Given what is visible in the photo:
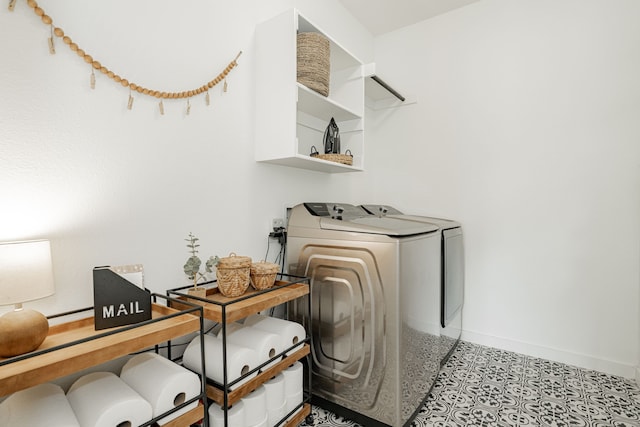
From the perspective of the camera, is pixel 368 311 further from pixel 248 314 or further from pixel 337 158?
pixel 337 158

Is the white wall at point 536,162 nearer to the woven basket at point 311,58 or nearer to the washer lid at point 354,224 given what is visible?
the washer lid at point 354,224

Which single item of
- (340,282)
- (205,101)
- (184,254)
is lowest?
(340,282)

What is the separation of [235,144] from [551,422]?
220cm

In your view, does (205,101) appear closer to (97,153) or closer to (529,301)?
(97,153)

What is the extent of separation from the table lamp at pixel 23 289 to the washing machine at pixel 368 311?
114 cm

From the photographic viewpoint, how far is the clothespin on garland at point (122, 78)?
3.56 feet

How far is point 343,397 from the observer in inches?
66.8

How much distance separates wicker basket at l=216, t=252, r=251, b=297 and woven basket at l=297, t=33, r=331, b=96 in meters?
1.07

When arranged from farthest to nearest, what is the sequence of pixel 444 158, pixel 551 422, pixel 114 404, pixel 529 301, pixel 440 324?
pixel 444 158
pixel 529 301
pixel 440 324
pixel 551 422
pixel 114 404

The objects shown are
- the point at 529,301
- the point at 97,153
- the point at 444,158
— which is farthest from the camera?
the point at 444,158

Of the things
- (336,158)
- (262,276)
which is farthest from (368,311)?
(336,158)

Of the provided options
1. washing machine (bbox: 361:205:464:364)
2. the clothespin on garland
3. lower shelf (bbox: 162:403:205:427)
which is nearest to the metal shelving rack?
lower shelf (bbox: 162:403:205:427)

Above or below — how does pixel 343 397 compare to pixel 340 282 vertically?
below

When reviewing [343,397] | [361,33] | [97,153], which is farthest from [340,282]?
[361,33]
